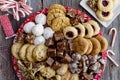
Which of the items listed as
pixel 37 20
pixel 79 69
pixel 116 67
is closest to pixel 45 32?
pixel 37 20

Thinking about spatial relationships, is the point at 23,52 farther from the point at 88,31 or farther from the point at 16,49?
the point at 88,31

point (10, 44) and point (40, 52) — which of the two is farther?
point (10, 44)

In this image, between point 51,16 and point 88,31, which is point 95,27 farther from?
point 51,16

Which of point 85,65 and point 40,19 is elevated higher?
point 40,19

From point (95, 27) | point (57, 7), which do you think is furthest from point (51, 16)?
point (95, 27)

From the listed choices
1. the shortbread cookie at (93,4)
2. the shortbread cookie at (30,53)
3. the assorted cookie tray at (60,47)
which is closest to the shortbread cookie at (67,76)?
the assorted cookie tray at (60,47)

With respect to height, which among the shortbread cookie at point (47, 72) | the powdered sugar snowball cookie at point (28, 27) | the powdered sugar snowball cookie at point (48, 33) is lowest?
the shortbread cookie at point (47, 72)

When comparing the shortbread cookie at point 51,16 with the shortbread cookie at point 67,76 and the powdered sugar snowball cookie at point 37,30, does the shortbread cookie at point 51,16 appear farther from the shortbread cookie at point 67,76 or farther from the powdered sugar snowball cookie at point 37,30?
the shortbread cookie at point 67,76
